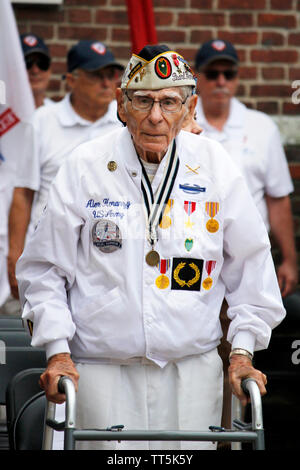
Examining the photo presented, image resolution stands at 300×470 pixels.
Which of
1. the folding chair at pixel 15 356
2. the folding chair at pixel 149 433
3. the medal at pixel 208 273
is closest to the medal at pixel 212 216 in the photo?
the medal at pixel 208 273

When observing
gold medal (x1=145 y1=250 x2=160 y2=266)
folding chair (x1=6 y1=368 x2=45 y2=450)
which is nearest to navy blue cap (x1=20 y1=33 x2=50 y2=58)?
folding chair (x1=6 y1=368 x2=45 y2=450)

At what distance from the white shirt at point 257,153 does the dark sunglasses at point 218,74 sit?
0.29 m

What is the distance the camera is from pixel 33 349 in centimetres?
486

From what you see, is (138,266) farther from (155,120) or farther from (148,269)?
(155,120)

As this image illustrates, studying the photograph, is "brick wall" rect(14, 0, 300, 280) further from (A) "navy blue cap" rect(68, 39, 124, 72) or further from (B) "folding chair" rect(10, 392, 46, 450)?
(B) "folding chair" rect(10, 392, 46, 450)

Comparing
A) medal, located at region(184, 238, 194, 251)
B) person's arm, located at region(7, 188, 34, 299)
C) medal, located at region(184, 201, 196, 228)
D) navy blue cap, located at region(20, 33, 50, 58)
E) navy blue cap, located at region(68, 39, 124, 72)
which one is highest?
navy blue cap, located at region(20, 33, 50, 58)

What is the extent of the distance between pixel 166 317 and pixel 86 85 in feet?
11.3

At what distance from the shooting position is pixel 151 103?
3.79m

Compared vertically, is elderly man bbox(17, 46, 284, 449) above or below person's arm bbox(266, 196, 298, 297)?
below

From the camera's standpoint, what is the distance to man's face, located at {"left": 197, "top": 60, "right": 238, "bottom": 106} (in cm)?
692

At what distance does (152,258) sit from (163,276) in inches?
3.0

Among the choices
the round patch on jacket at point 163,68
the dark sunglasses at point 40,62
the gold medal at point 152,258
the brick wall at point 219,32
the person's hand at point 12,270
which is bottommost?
the gold medal at point 152,258

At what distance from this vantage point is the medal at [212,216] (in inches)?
150

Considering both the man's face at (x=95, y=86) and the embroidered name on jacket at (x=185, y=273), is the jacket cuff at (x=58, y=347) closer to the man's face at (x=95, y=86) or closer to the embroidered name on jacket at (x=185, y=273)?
the embroidered name on jacket at (x=185, y=273)
